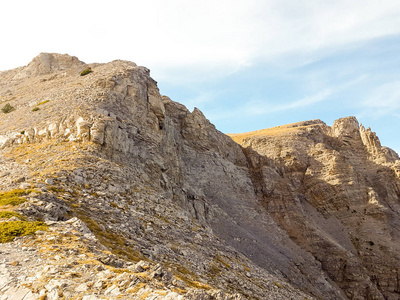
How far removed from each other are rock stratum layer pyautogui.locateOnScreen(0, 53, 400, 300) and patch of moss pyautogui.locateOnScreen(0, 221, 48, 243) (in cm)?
49

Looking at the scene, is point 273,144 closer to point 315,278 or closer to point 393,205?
point 393,205

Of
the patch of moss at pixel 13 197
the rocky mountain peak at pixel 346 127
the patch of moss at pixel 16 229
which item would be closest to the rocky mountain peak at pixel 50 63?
the patch of moss at pixel 13 197

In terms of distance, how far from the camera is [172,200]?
4344cm

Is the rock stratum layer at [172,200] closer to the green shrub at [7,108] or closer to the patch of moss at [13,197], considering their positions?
the patch of moss at [13,197]

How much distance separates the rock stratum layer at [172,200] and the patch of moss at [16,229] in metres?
0.49

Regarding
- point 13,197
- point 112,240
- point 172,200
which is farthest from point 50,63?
point 112,240

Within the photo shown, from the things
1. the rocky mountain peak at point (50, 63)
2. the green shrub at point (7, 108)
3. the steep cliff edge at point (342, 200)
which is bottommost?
the steep cliff edge at point (342, 200)

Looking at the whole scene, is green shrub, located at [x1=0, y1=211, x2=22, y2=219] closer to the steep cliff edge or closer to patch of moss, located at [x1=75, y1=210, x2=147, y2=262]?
patch of moss, located at [x1=75, y1=210, x2=147, y2=262]

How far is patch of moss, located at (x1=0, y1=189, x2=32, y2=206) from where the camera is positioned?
842 inches

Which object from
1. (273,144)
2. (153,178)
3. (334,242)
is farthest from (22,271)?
(273,144)

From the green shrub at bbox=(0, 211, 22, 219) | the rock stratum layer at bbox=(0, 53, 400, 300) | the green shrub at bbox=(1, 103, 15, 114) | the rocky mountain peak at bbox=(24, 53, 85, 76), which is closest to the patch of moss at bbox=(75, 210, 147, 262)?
the rock stratum layer at bbox=(0, 53, 400, 300)

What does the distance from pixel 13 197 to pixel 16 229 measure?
18.3ft

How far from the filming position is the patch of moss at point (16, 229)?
56.0 feet

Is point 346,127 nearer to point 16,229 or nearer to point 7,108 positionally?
point 7,108
